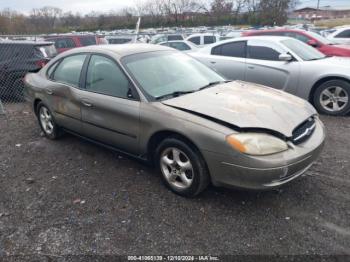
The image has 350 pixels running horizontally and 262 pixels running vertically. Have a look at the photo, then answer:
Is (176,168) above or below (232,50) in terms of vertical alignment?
below

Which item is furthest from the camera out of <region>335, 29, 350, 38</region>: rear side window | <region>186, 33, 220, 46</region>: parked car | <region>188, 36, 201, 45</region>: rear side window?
<region>188, 36, 201, 45</region>: rear side window

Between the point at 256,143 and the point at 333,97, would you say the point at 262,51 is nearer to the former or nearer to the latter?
the point at 333,97

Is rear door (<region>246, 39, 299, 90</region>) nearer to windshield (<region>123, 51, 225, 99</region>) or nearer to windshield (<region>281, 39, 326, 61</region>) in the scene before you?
windshield (<region>281, 39, 326, 61</region>)

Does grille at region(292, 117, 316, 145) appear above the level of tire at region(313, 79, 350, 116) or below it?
above

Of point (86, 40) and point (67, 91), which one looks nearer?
point (67, 91)

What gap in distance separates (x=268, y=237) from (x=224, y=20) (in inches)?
1770

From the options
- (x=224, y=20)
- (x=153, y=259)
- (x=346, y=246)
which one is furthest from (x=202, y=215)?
(x=224, y=20)

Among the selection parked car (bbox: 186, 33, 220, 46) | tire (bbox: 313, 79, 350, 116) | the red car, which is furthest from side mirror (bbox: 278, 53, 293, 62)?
parked car (bbox: 186, 33, 220, 46)

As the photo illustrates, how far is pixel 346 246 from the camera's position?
2602mm

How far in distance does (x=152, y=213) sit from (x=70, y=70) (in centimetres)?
253

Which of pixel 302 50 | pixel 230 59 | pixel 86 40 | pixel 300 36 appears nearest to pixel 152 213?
pixel 230 59

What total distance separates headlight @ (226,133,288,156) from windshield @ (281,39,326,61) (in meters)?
4.16

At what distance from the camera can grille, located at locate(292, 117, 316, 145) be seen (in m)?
3.04

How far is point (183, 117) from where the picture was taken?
3.11 meters
